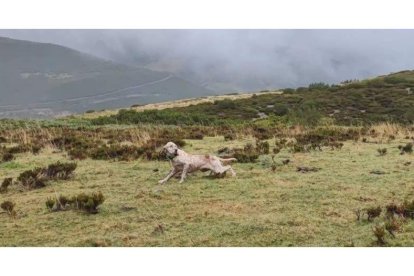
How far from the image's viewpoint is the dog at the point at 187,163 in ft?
39.1

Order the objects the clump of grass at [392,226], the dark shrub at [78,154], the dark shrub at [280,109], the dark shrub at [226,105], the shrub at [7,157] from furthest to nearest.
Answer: the dark shrub at [226,105]
the dark shrub at [280,109]
the shrub at [7,157]
the dark shrub at [78,154]
the clump of grass at [392,226]

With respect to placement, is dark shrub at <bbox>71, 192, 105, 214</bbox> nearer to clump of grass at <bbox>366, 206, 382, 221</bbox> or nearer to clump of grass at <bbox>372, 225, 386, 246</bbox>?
clump of grass at <bbox>366, 206, 382, 221</bbox>

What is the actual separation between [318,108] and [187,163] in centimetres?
4142

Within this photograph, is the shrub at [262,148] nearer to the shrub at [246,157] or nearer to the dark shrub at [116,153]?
the shrub at [246,157]

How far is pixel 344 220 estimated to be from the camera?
8719 mm

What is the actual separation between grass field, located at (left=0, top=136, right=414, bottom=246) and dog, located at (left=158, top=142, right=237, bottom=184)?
224 mm

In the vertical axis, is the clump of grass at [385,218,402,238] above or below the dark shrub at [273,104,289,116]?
below

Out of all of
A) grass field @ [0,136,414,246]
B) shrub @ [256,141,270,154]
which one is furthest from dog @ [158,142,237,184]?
shrub @ [256,141,270,154]

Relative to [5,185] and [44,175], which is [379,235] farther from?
[5,185]

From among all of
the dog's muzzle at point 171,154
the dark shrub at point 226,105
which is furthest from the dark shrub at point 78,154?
the dark shrub at point 226,105

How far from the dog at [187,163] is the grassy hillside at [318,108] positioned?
2368 centimetres

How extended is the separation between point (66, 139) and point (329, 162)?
11354 mm

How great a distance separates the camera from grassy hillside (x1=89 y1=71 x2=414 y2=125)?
40938 millimetres

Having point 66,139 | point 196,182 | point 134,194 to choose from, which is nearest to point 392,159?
point 196,182
